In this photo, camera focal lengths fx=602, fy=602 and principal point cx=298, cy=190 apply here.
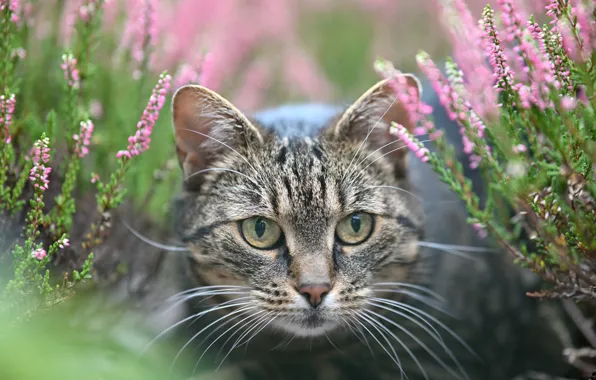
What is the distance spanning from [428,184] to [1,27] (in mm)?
1184

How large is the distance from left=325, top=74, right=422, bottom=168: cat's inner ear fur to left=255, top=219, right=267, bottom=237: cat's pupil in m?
0.28

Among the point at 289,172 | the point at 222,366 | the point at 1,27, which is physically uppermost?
the point at 1,27

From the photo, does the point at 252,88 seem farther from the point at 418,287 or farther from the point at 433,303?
the point at 418,287

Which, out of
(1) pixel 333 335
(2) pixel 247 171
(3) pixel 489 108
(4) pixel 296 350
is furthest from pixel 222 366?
(3) pixel 489 108

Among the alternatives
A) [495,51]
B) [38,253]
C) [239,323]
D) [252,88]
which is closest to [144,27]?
[38,253]

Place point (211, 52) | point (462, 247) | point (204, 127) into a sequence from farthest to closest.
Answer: point (211, 52)
point (462, 247)
point (204, 127)

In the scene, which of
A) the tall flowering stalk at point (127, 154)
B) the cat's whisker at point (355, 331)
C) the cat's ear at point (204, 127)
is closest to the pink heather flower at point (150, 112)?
the tall flowering stalk at point (127, 154)

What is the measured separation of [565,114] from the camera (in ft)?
3.05

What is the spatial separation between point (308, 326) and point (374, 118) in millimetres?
520

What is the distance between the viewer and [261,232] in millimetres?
1384

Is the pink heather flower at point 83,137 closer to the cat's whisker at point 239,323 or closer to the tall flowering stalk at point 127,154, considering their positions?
the tall flowering stalk at point 127,154

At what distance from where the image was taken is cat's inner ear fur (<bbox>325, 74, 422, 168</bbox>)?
4.64ft

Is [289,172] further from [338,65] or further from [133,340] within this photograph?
[338,65]

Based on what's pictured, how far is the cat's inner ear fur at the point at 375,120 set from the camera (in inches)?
55.7
